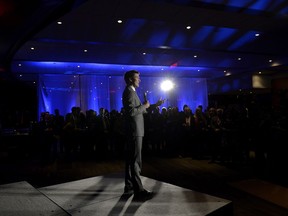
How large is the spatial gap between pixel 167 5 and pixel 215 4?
3.15 feet

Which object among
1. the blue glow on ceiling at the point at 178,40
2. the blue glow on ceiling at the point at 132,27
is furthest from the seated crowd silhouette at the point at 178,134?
the blue glow on ceiling at the point at 132,27

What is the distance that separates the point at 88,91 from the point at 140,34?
215 inches

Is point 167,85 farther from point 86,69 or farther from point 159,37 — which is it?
point 159,37

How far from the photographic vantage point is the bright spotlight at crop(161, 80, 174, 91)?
1292 cm

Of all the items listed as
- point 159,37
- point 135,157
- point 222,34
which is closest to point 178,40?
point 159,37

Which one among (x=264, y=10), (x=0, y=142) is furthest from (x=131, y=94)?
(x=0, y=142)

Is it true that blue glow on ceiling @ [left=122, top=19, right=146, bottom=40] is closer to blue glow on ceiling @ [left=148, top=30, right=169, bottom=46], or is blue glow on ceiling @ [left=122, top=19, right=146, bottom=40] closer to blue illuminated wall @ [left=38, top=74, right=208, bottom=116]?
blue glow on ceiling @ [left=148, top=30, right=169, bottom=46]

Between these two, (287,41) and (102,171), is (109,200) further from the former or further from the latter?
(287,41)

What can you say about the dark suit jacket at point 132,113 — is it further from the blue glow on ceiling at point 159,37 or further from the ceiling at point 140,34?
the blue glow on ceiling at point 159,37

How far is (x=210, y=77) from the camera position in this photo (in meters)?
13.8

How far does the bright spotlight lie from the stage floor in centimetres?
973

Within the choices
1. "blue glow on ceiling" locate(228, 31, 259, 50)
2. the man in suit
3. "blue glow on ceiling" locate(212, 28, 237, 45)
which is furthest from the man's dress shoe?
"blue glow on ceiling" locate(228, 31, 259, 50)

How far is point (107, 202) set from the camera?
2.79 metres

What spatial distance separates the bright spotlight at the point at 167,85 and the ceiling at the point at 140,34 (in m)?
2.37
